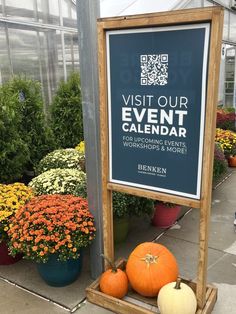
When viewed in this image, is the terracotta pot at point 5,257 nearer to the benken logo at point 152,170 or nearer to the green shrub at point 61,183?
the green shrub at point 61,183

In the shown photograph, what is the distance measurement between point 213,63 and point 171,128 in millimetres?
527

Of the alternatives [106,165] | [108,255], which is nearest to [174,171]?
[106,165]

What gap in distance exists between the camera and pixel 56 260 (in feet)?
10.5

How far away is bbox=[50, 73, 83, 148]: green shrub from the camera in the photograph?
6.27m

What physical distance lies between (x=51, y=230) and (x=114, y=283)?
2.25 ft

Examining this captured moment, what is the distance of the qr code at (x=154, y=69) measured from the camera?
2539 mm

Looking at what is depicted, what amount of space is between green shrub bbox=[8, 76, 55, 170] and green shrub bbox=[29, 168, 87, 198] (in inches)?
47.4

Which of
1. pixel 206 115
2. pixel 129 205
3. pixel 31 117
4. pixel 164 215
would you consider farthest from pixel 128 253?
pixel 31 117

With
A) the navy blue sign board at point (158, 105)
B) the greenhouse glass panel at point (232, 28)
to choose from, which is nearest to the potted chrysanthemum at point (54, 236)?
the navy blue sign board at point (158, 105)

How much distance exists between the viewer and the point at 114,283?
2988mm

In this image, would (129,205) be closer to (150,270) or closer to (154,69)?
(150,270)

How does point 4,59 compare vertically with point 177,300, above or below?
above

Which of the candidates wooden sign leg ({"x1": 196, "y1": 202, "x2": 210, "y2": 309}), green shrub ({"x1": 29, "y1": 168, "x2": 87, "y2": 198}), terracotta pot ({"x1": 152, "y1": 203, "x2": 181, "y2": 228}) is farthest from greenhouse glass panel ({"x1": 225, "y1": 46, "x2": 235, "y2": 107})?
wooden sign leg ({"x1": 196, "y1": 202, "x2": 210, "y2": 309})

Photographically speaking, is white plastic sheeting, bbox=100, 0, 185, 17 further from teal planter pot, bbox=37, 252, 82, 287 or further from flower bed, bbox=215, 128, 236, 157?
teal planter pot, bbox=37, 252, 82, 287
